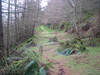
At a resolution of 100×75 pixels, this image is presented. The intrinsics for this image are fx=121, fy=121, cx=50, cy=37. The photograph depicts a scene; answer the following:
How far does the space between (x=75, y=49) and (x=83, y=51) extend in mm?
519

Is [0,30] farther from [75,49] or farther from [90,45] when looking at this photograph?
[90,45]

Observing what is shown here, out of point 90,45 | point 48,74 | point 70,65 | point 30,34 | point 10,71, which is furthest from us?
point 30,34

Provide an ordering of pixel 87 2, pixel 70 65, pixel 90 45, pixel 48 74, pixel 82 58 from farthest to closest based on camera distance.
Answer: pixel 87 2 < pixel 90 45 < pixel 82 58 < pixel 70 65 < pixel 48 74

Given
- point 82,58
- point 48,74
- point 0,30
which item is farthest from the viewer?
point 82,58

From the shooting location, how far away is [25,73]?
3.96 m

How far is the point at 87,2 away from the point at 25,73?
1155 cm

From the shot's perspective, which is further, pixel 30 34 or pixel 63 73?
pixel 30 34

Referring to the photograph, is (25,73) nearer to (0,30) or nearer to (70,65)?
(0,30)

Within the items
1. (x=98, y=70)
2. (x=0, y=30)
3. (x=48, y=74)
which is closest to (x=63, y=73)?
(x=48, y=74)

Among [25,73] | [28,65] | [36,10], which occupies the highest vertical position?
[36,10]

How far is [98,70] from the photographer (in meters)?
4.80

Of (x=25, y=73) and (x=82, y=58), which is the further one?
(x=82, y=58)

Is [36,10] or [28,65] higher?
[36,10]

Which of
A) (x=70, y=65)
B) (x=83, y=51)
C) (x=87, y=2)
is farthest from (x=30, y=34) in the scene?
(x=70, y=65)
